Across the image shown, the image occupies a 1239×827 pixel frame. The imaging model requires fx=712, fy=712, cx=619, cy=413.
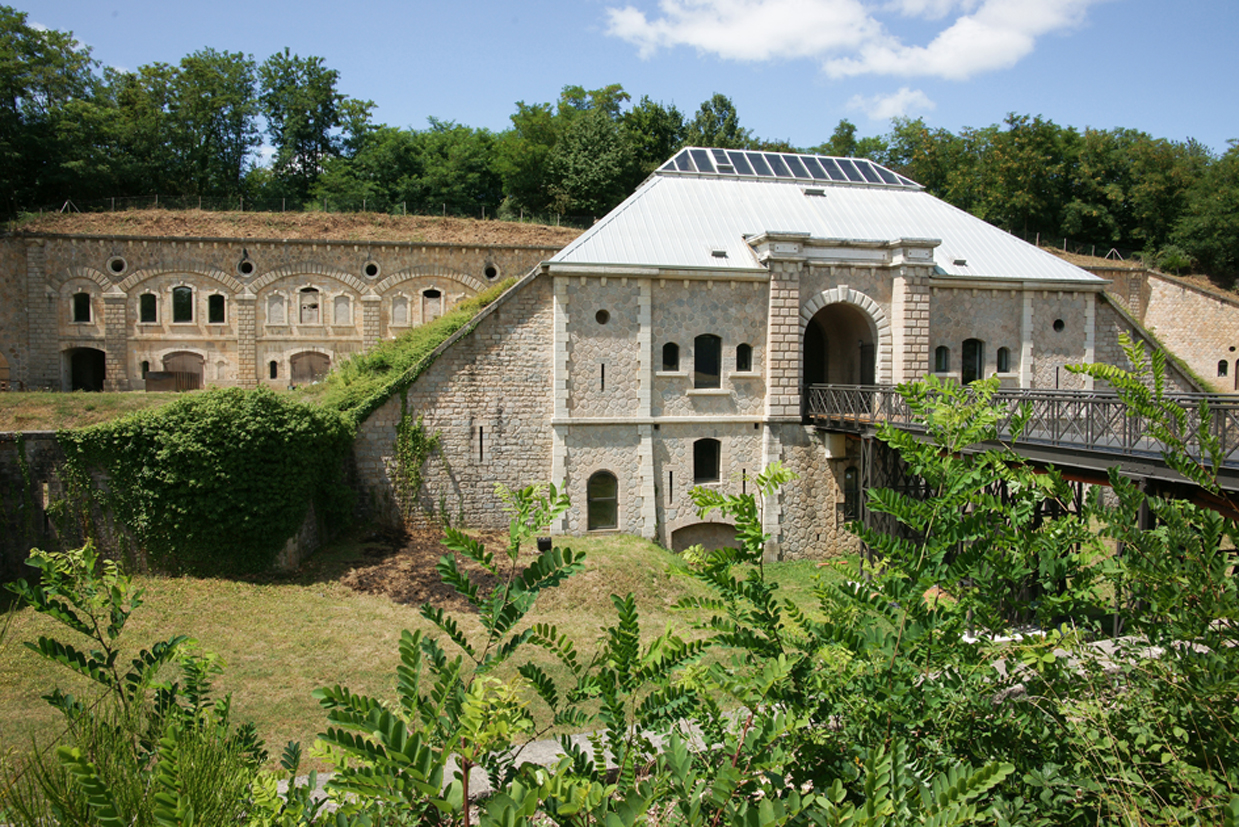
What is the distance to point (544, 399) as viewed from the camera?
1805 centimetres

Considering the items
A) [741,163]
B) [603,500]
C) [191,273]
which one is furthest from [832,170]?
[191,273]

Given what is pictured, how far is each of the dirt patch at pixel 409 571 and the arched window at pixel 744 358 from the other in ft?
23.7

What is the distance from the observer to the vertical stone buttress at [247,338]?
2680 centimetres

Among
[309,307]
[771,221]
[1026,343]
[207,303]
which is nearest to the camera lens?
[1026,343]

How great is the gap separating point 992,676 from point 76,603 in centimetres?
508

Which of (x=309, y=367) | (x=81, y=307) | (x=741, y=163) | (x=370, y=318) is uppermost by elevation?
(x=741, y=163)

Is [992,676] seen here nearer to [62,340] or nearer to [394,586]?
[394,586]

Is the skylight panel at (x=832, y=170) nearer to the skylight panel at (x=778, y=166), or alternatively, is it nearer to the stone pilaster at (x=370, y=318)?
the skylight panel at (x=778, y=166)

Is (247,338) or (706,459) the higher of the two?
(247,338)

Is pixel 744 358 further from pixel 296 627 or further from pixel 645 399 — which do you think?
pixel 296 627

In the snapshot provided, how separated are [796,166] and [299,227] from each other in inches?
755

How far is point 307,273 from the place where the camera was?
27.2 metres

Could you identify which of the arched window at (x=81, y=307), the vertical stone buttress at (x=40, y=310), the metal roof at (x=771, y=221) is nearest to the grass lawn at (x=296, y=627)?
the metal roof at (x=771, y=221)

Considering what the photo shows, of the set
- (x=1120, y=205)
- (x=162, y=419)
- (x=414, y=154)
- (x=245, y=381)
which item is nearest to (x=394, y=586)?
(x=162, y=419)
